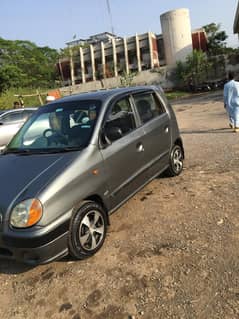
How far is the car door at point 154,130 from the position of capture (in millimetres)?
4594

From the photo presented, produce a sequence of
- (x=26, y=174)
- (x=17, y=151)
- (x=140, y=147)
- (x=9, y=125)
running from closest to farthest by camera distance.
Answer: (x=26, y=174) < (x=17, y=151) < (x=140, y=147) < (x=9, y=125)

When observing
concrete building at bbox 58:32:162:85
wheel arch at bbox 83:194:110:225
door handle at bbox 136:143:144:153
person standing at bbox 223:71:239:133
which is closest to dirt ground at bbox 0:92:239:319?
wheel arch at bbox 83:194:110:225

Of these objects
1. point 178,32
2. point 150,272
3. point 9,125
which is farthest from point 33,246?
point 178,32

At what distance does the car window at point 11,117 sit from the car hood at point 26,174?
6.27 metres

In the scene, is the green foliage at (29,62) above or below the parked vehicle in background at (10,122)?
above

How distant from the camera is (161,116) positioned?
5129mm

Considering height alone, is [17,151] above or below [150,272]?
above

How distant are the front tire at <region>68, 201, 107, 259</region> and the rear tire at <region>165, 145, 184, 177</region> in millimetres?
2162

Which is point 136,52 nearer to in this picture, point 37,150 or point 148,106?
point 148,106

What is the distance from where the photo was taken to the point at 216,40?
46469 mm

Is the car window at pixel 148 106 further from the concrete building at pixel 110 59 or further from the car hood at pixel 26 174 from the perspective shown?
the concrete building at pixel 110 59

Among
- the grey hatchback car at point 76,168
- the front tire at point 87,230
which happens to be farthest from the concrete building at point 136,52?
the front tire at point 87,230

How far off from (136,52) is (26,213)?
4586 cm

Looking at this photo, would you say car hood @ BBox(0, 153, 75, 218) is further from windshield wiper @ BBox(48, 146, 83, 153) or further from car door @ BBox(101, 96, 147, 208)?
car door @ BBox(101, 96, 147, 208)
